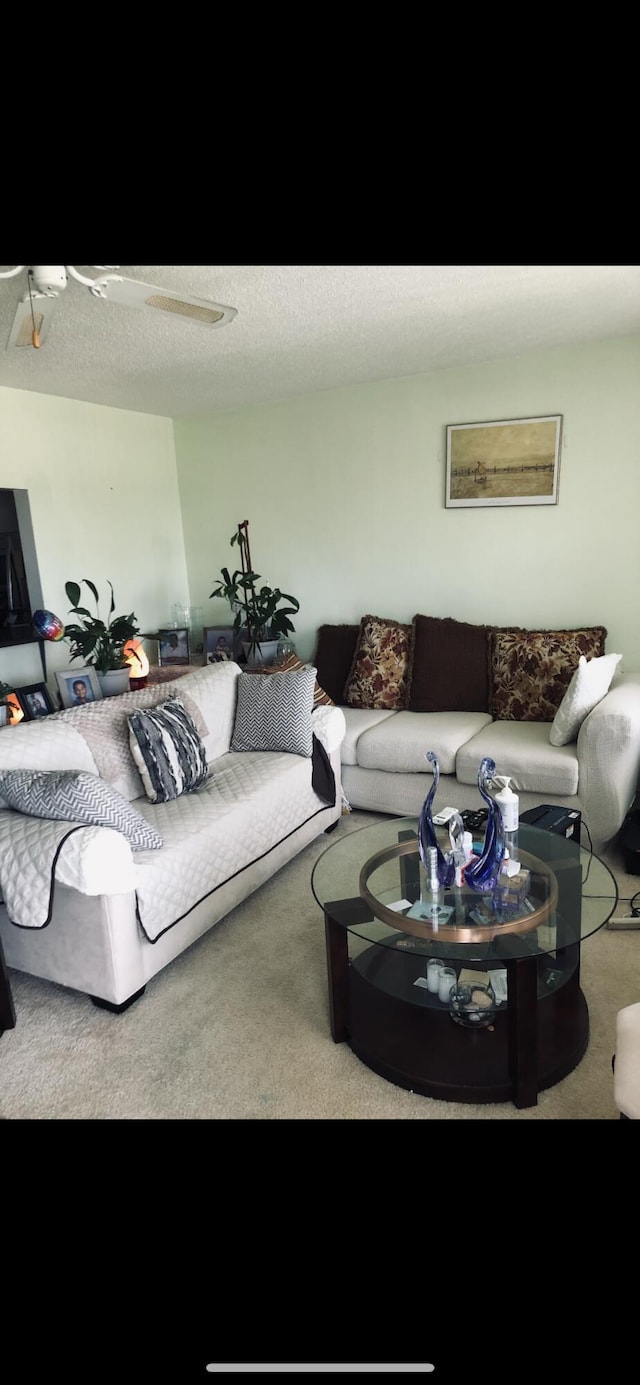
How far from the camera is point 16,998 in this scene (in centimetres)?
236

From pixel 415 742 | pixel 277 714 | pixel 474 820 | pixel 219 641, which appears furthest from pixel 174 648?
pixel 474 820

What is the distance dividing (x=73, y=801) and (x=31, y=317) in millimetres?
1346

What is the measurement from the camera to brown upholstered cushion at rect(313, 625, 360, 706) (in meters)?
4.16

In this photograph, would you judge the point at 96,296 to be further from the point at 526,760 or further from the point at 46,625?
the point at 526,760

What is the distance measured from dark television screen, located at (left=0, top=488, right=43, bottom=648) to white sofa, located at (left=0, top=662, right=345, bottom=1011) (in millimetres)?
1189

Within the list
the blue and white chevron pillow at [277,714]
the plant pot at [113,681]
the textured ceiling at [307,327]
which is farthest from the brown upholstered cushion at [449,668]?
the plant pot at [113,681]

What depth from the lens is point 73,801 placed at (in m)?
2.16

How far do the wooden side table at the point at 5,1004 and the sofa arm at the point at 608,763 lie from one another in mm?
2210

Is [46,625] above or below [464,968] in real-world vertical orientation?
above

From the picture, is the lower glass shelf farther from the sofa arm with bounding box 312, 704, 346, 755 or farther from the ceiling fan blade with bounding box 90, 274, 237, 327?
the ceiling fan blade with bounding box 90, 274, 237, 327

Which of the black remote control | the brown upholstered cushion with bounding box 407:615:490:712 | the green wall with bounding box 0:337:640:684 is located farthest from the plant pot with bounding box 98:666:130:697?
the black remote control

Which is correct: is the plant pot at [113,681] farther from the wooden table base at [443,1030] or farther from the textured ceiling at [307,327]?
the wooden table base at [443,1030]

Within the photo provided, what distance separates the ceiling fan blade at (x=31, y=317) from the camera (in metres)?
1.86
